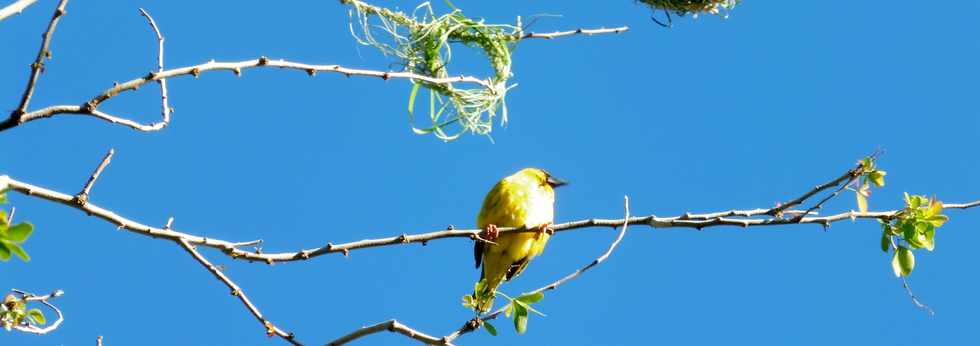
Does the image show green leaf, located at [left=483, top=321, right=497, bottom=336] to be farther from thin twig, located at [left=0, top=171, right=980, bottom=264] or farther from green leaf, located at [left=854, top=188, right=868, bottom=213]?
green leaf, located at [left=854, top=188, right=868, bottom=213]

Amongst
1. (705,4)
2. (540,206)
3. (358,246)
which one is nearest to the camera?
(358,246)

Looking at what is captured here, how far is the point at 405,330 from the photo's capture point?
168cm

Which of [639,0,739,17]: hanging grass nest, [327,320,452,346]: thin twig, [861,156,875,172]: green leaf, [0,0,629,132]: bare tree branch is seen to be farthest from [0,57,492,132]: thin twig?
[639,0,739,17]: hanging grass nest

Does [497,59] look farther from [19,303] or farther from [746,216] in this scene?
[19,303]

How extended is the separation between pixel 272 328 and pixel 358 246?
0.20 metres

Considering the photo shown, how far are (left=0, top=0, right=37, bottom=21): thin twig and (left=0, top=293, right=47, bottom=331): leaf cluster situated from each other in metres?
0.71

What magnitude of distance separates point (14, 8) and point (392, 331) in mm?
693

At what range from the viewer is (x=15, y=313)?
6.33ft

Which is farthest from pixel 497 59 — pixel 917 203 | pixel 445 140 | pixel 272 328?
pixel 272 328

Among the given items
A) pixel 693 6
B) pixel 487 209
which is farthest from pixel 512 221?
pixel 693 6

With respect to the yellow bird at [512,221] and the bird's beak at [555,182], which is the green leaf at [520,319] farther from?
the bird's beak at [555,182]

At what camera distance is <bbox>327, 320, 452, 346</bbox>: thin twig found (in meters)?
1.65

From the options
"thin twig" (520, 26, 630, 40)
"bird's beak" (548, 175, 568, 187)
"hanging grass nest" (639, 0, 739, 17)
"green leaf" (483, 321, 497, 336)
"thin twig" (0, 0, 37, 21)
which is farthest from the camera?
"bird's beak" (548, 175, 568, 187)

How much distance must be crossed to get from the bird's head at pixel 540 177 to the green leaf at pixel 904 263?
2.19m
